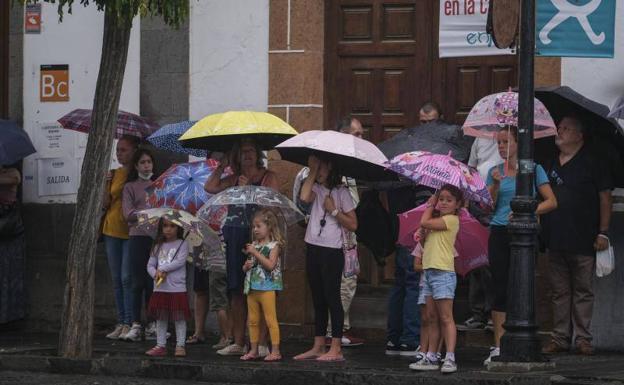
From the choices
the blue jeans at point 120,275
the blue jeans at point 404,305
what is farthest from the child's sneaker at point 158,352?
Answer: the blue jeans at point 404,305

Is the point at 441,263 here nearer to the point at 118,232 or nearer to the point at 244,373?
the point at 244,373

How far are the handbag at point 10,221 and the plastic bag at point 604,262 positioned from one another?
6.19 metres

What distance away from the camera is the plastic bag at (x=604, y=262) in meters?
12.7

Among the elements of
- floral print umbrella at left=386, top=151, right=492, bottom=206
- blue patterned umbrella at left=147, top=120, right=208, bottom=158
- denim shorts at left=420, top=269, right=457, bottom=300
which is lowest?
denim shorts at left=420, top=269, right=457, bottom=300

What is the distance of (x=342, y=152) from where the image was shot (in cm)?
1201

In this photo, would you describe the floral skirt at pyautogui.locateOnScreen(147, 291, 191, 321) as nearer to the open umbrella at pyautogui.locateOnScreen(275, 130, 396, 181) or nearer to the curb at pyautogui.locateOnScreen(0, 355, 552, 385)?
the curb at pyautogui.locateOnScreen(0, 355, 552, 385)

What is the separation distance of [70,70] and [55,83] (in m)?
0.22

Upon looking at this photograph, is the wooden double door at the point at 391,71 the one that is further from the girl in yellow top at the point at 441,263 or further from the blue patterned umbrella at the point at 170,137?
the girl in yellow top at the point at 441,263

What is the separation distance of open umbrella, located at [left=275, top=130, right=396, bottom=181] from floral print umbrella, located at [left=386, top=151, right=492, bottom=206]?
0.45m

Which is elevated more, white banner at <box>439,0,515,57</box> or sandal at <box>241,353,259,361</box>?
white banner at <box>439,0,515,57</box>

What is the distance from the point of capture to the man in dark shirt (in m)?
12.7

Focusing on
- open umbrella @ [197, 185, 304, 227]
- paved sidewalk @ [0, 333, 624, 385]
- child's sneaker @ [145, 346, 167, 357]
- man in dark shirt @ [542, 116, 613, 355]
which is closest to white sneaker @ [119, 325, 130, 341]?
paved sidewalk @ [0, 333, 624, 385]

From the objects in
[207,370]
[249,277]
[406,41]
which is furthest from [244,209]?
[406,41]

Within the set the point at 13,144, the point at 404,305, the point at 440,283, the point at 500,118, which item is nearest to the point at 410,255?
the point at 404,305
